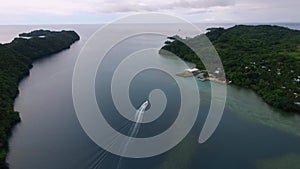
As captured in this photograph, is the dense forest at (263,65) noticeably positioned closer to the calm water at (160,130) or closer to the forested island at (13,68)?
the calm water at (160,130)

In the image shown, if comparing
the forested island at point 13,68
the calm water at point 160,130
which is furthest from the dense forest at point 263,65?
the forested island at point 13,68

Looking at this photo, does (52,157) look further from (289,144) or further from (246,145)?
(289,144)

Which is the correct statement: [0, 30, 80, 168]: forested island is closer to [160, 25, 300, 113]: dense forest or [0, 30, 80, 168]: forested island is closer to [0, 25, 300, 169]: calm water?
[0, 25, 300, 169]: calm water

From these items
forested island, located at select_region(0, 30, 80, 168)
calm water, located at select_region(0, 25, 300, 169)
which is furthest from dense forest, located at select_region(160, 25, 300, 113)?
forested island, located at select_region(0, 30, 80, 168)

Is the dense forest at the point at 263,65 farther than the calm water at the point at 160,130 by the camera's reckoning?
Yes

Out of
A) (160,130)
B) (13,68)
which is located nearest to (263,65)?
(160,130)

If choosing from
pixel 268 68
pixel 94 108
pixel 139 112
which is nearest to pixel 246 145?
pixel 139 112
